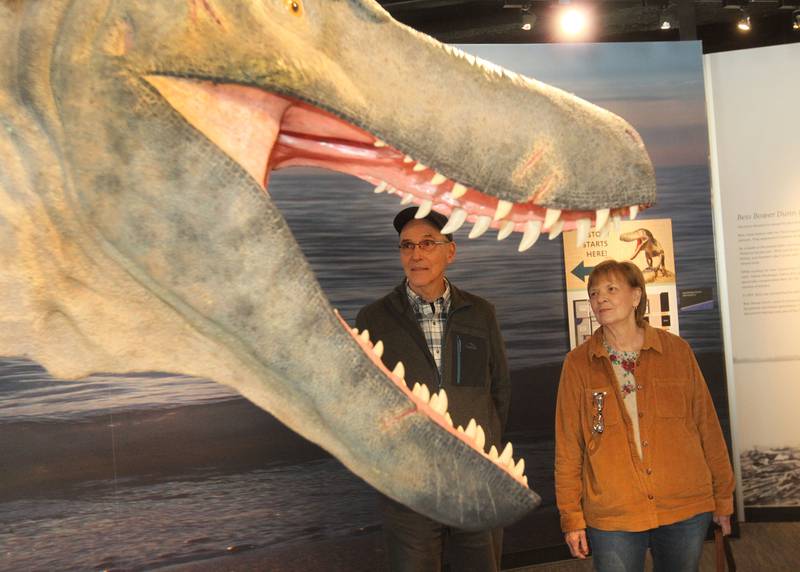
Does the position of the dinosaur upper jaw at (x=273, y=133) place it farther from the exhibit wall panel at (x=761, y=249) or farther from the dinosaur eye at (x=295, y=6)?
the exhibit wall panel at (x=761, y=249)

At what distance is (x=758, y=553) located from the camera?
499 cm

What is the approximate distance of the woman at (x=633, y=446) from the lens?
2.77 metres

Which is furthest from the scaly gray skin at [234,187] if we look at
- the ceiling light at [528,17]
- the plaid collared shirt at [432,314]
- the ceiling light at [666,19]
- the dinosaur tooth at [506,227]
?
the ceiling light at [666,19]

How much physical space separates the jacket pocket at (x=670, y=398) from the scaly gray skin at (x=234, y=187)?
70.2 inches

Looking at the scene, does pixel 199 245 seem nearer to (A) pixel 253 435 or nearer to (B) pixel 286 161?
(B) pixel 286 161

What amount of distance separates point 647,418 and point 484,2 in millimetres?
4800

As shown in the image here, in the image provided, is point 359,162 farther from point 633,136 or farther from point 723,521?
point 723,521

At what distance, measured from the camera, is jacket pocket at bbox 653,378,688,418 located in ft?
9.19

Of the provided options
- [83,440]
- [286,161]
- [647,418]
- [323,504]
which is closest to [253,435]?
[323,504]

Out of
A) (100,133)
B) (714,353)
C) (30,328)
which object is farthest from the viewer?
(714,353)

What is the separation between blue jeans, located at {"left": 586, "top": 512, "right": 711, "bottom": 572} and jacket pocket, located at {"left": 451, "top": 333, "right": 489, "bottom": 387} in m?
0.67

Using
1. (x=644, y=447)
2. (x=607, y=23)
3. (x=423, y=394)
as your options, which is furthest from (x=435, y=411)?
(x=607, y=23)

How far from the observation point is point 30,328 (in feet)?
3.76

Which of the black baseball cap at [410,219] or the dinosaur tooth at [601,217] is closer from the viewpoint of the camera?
the dinosaur tooth at [601,217]
